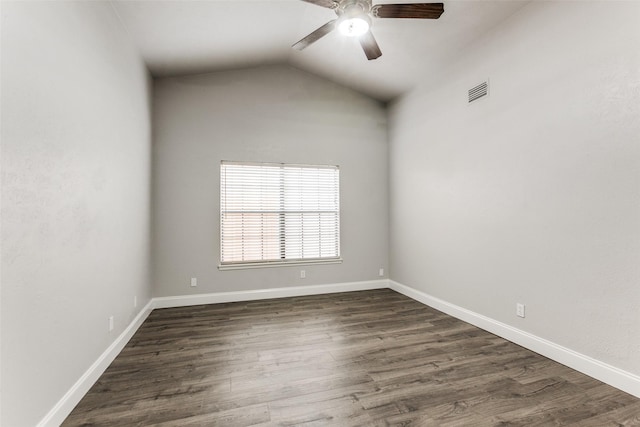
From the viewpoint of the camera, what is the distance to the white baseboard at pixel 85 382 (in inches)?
65.2

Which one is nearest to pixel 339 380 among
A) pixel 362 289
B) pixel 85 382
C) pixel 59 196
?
pixel 85 382

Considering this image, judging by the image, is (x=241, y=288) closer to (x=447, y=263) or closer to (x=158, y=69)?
(x=447, y=263)

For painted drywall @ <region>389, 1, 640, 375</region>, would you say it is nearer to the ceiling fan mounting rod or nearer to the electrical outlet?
the electrical outlet

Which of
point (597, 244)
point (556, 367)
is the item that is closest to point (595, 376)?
point (556, 367)

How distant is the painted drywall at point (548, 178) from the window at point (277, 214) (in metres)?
1.64

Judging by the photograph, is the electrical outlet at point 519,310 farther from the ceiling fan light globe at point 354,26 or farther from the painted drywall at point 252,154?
the ceiling fan light globe at point 354,26

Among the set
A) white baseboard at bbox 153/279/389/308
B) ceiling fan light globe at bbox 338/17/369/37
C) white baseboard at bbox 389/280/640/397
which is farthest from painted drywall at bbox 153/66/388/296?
ceiling fan light globe at bbox 338/17/369/37

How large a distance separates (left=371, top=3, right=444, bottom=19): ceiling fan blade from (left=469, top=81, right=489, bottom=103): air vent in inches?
47.7

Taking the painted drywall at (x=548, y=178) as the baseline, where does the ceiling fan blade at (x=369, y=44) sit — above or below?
above

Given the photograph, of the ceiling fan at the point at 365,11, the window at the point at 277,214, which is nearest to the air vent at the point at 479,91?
the ceiling fan at the point at 365,11

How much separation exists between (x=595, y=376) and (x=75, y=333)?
3709 millimetres

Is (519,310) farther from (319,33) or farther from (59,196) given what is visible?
(59,196)

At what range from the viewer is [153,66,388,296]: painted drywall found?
405 centimetres

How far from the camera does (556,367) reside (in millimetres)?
2350
